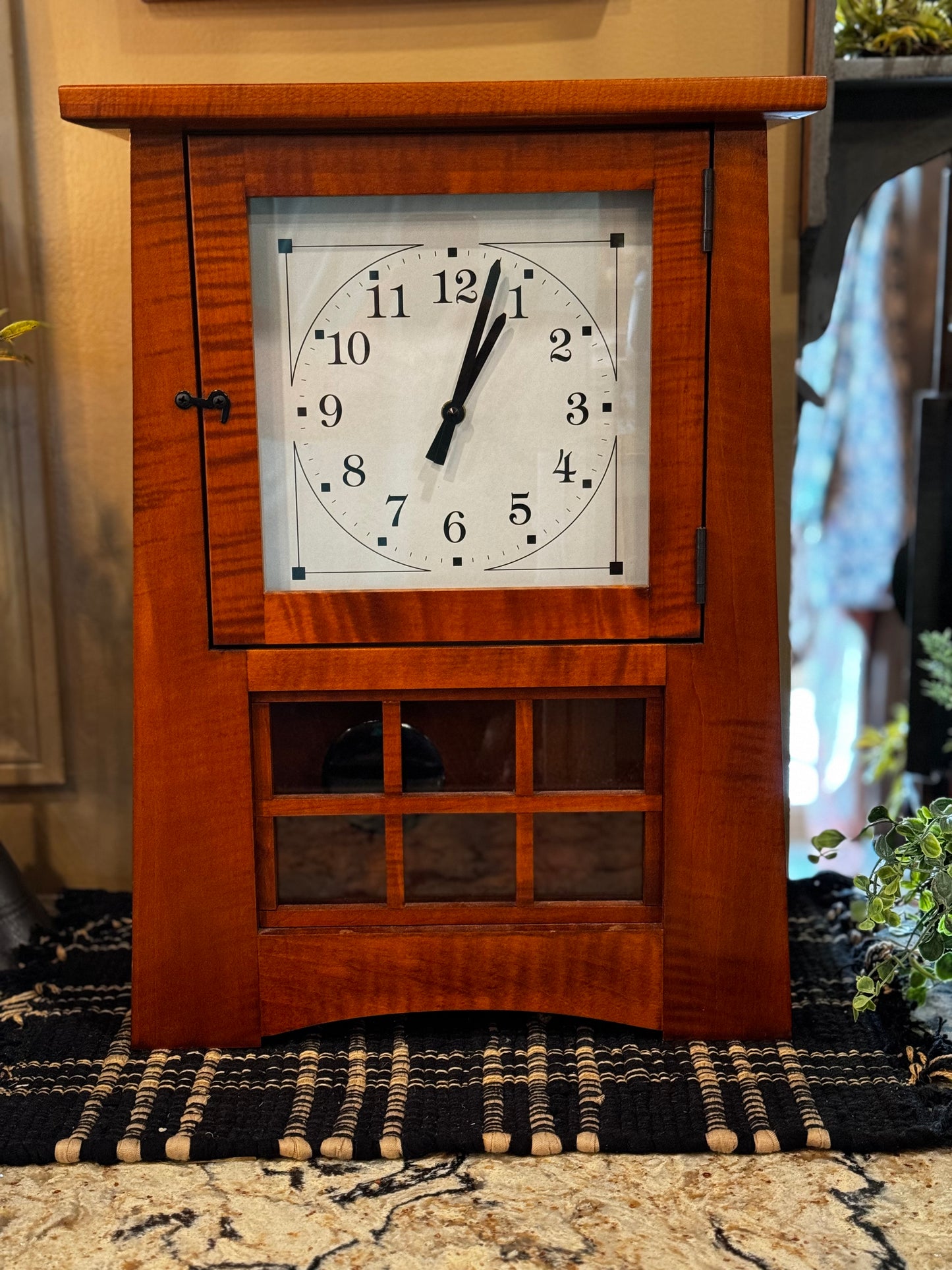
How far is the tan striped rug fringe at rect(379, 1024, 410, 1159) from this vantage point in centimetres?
81

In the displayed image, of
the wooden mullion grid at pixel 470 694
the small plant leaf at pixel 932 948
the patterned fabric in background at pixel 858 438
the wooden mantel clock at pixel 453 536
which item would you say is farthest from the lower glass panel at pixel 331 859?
the patterned fabric in background at pixel 858 438

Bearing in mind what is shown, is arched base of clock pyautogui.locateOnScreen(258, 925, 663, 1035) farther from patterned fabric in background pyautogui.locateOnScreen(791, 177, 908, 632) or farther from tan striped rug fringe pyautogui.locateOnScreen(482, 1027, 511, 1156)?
patterned fabric in background pyautogui.locateOnScreen(791, 177, 908, 632)

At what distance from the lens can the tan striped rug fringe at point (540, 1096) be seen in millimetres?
813

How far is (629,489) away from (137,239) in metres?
0.44

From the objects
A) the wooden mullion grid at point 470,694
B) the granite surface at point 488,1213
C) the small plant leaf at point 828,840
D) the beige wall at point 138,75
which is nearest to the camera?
the granite surface at point 488,1213

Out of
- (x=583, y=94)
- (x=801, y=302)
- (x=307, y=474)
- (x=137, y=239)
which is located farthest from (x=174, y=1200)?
(x=801, y=302)

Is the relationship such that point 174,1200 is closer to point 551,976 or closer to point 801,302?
point 551,976

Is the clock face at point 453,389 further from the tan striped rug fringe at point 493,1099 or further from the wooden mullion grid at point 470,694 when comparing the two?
the tan striped rug fringe at point 493,1099

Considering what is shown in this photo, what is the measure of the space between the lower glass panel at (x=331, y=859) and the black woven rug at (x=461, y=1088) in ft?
0.40

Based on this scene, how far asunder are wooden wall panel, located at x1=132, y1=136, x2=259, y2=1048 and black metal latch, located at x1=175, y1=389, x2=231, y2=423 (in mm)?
12

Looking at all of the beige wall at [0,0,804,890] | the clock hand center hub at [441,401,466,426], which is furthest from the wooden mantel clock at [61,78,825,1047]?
the beige wall at [0,0,804,890]

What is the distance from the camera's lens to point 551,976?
0.95 metres

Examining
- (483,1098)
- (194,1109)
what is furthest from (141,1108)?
(483,1098)

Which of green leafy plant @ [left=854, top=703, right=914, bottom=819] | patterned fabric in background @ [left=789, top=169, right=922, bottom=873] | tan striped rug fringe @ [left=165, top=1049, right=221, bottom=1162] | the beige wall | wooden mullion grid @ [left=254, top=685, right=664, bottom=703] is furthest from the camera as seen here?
patterned fabric in background @ [left=789, top=169, right=922, bottom=873]
